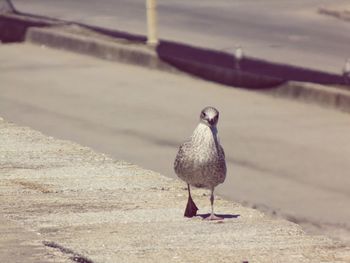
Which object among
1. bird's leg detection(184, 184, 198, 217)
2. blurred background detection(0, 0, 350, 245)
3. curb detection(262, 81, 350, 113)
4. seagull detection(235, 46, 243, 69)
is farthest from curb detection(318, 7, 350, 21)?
bird's leg detection(184, 184, 198, 217)

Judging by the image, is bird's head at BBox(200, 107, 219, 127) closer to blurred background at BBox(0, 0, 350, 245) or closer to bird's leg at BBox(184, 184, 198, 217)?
bird's leg at BBox(184, 184, 198, 217)

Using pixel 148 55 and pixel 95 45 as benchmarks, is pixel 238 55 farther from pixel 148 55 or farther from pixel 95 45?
pixel 95 45

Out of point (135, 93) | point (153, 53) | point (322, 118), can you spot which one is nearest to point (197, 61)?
point (153, 53)

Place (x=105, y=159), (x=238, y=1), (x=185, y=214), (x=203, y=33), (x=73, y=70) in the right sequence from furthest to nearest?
(x=238, y=1)
(x=203, y=33)
(x=73, y=70)
(x=105, y=159)
(x=185, y=214)

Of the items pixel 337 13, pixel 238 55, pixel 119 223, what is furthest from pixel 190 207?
pixel 337 13

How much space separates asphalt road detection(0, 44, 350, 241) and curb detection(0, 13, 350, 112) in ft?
0.52

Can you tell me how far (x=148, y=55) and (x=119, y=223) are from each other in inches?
373

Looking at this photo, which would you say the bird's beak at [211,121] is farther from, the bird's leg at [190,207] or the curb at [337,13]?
the curb at [337,13]

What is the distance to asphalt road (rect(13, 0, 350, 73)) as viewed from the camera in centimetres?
1989

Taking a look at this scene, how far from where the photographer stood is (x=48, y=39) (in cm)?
1964

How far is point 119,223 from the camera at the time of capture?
8547mm

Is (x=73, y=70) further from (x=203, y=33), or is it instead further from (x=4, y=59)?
(x=203, y=33)

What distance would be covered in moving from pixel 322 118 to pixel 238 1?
12.1m

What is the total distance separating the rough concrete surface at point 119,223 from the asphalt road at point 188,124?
1.02m
